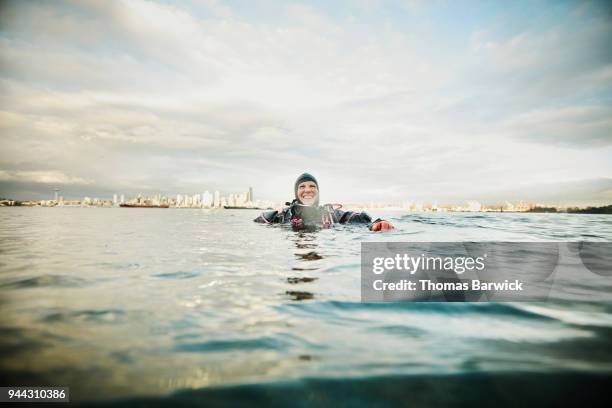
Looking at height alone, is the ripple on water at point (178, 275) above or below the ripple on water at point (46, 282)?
above

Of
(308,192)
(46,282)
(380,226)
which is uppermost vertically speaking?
(308,192)

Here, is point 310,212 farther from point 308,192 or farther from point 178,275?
point 178,275

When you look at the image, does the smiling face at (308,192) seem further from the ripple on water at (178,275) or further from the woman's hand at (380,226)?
the ripple on water at (178,275)

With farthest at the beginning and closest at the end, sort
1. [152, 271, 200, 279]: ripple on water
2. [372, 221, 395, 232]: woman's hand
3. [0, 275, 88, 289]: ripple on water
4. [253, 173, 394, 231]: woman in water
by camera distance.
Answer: [253, 173, 394, 231]: woman in water → [372, 221, 395, 232]: woman's hand → [152, 271, 200, 279]: ripple on water → [0, 275, 88, 289]: ripple on water

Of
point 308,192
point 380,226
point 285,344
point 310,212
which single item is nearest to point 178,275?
point 285,344

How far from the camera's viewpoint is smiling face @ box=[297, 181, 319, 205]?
57.9 ft

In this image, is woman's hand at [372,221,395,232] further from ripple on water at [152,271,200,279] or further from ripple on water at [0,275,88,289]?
ripple on water at [0,275,88,289]

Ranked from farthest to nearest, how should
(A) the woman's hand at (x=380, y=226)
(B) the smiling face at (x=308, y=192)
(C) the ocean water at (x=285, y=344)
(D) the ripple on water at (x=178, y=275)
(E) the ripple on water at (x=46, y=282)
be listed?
(B) the smiling face at (x=308, y=192) → (A) the woman's hand at (x=380, y=226) → (D) the ripple on water at (x=178, y=275) → (E) the ripple on water at (x=46, y=282) → (C) the ocean water at (x=285, y=344)

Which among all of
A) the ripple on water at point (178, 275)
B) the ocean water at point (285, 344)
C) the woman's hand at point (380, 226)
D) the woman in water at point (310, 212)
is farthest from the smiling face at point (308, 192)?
the ocean water at point (285, 344)

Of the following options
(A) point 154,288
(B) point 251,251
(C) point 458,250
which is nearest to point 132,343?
(A) point 154,288

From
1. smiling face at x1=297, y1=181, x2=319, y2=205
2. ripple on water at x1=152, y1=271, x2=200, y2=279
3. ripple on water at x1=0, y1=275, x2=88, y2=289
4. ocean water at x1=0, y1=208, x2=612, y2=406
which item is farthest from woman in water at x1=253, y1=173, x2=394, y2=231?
ripple on water at x1=0, y1=275, x2=88, y2=289

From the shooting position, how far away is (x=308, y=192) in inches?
698

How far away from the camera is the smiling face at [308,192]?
1764 centimetres

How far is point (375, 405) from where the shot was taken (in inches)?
80.5
